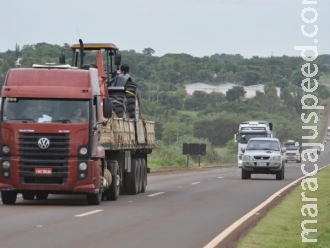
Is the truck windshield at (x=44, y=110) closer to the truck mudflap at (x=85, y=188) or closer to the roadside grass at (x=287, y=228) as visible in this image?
the truck mudflap at (x=85, y=188)

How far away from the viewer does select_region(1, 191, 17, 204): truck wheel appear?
24000mm

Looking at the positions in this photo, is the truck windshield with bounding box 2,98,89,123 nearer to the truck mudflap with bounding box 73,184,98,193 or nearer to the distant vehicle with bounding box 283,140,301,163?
the truck mudflap with bounding box 73,184,98,193

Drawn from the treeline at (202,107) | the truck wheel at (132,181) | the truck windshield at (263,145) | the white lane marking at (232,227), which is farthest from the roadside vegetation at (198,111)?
the white lane marking at (232,227)

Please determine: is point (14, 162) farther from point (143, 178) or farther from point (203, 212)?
point (143, 178)

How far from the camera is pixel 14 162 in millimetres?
23406

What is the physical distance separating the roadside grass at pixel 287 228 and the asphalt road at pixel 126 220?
26.7 inches

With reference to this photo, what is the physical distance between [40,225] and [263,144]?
91.1 feet

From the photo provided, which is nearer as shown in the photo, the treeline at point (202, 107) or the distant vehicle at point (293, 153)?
the distant vehicle at point (293, 153)

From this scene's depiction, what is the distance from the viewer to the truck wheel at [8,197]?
945 inches

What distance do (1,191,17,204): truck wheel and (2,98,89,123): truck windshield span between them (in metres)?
1.75

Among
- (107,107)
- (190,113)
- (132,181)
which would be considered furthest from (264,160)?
(190,113)

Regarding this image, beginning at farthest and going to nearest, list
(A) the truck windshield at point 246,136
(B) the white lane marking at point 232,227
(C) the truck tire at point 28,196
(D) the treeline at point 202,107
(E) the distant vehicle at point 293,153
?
(D) the treeline at point 202,107 < (E) the distant vehicle at point 293,153 < (A) the truck windshield at point 246,136 < (C) the truck tire at point 28,196 < (B) the white lane marking at point 232,227

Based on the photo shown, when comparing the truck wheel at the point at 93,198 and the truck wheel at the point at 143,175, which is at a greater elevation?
the truck wheel at the point at 143,175

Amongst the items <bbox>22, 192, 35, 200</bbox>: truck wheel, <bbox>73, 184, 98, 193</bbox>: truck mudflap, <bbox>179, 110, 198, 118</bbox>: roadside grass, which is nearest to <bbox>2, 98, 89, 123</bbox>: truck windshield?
<bbox>73, 184, 98, 193</bbox>: truck mudflap
